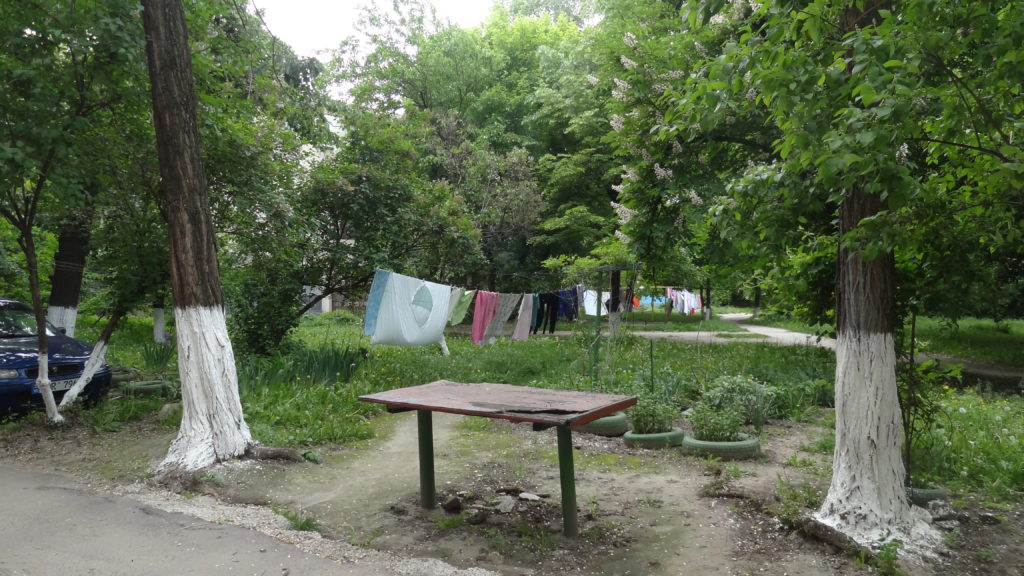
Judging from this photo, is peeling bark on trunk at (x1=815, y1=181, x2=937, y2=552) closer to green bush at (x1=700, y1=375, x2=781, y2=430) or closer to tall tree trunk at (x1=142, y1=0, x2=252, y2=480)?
green bush at (x1=700, y1=375, x2=781, y2=430)

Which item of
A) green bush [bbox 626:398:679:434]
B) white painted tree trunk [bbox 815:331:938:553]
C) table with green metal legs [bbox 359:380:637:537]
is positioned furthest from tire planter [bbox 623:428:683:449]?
white painted tree trunk [bbox 815:331:938:553]

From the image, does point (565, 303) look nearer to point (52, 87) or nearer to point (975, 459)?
point (975, 459)

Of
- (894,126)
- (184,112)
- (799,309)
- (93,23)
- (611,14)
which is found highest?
(611,14)

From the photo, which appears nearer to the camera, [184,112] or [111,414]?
[184,112]

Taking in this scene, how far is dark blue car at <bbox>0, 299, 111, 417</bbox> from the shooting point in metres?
7.21

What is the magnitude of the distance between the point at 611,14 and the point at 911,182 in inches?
492

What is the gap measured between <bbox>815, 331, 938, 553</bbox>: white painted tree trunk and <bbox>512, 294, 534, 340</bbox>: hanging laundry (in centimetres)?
658

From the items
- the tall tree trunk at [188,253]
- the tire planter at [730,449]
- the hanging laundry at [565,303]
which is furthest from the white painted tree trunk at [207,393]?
the hanging laundry at [565,303]

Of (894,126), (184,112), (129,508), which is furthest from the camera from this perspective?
(184,112)

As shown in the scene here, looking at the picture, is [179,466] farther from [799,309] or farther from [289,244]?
[799,309]

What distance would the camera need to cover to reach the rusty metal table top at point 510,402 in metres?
3.88

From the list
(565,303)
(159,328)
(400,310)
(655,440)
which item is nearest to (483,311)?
(400,310)

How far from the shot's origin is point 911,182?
322 centimetres

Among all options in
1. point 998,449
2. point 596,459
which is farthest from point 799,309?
point 596,459
